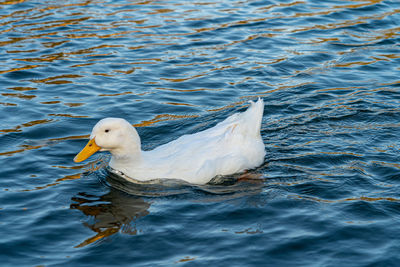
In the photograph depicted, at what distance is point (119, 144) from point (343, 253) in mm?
3301

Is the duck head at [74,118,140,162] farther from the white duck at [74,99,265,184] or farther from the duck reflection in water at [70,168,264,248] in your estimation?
the duck reflection in water at [70,168,264,248]

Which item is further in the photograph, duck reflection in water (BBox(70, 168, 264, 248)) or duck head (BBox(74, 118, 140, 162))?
duck head (BBox(74, 118, 140, 162))

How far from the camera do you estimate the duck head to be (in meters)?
8.04

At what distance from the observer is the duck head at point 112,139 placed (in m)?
8.04

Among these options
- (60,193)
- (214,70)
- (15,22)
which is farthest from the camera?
(15,22)

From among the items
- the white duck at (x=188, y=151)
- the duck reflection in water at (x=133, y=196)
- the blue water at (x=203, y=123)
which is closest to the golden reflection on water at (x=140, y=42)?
the blue water at (x=203, y=123)

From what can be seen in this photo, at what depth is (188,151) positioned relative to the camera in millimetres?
8391

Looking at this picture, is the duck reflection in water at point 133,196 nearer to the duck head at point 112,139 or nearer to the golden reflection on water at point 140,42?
the duck head at point 112,139

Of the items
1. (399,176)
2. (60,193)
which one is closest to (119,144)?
(60,193)

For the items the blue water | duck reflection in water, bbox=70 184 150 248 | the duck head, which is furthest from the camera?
the duck head

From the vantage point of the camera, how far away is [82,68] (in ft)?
41.0

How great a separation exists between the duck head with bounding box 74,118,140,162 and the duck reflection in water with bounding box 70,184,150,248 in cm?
55

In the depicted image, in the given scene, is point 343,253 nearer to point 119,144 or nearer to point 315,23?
point 119,144

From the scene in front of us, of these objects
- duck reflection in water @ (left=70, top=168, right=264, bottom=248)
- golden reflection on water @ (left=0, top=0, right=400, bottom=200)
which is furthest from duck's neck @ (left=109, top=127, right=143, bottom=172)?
golden reflection on water @ (left=0, top=0, right=400, bottom=200)
